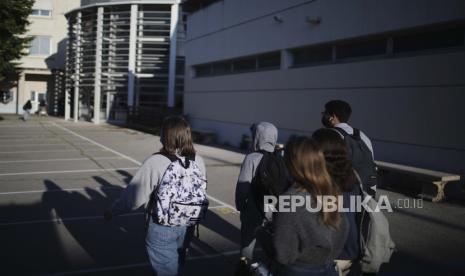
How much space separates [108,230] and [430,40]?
8465 mm

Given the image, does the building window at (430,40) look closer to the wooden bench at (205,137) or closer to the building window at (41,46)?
the wooden bench at (205,137)

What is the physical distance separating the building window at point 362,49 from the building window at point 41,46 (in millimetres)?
36009

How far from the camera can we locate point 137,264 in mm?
5293

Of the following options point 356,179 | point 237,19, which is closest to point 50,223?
point 356,179

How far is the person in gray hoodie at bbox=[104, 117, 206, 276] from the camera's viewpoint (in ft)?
11.9

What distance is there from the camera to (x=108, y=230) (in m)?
6.61

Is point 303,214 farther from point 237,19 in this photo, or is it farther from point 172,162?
point 237,19

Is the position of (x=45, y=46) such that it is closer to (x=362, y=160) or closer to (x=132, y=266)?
(x=132, y=266)

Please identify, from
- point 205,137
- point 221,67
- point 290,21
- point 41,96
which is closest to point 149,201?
point 290,21

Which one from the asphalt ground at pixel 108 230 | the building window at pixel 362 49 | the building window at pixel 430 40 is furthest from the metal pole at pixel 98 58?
the building window at pixel 430 40

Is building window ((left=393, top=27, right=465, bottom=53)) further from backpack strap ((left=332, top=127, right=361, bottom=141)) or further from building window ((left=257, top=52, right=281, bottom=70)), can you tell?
backpack strap ((left=332, top=127, right=361, bottom=141))

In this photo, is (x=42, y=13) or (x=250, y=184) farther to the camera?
(x=42, y=13)

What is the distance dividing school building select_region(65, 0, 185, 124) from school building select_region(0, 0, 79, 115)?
10.5 metres

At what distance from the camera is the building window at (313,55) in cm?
1418
